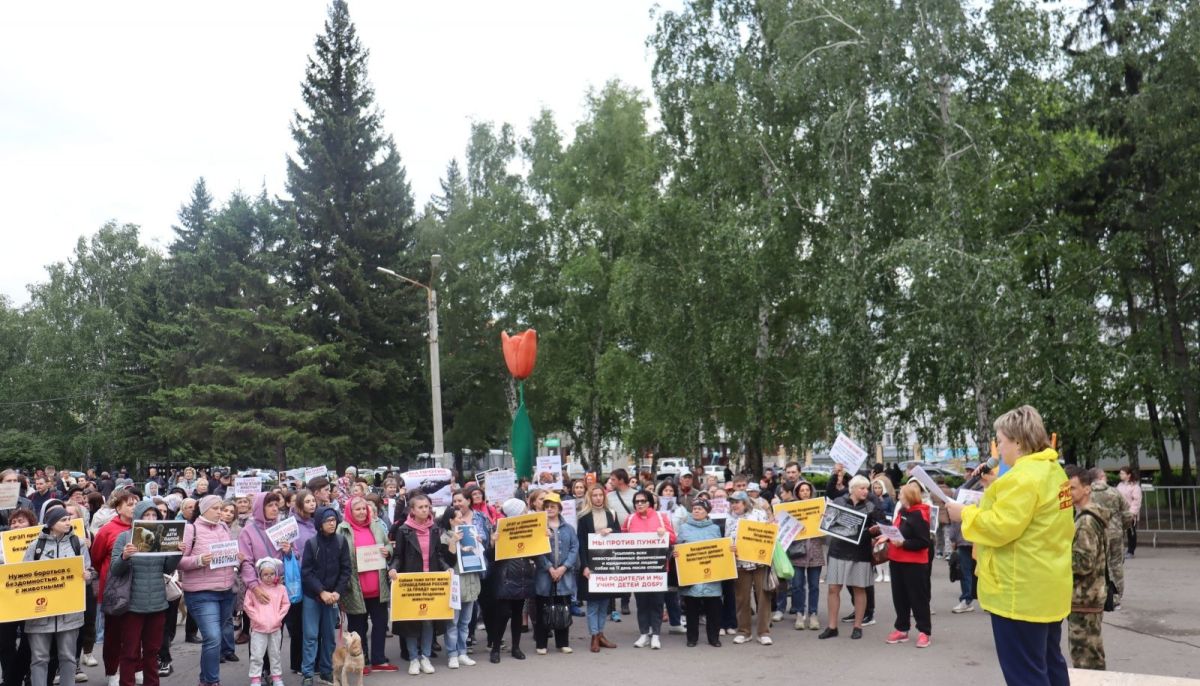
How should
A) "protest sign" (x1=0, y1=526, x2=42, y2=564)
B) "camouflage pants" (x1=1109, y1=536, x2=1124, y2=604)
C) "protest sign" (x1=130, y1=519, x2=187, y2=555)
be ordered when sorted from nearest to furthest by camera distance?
"camouflage pants" (x1=1109, y1=536, x2=1124, y2=604), "protest sign" (x1=0, y1=526, x2=42, y2=564), "protest sign" (x1=130, y1=519, x2=187, y2=555)

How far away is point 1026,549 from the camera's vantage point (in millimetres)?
5523

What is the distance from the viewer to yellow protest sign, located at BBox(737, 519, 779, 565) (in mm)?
12344

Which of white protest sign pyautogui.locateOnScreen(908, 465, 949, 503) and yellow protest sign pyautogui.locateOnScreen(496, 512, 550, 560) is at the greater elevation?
white protest sign pyautogui.locateOnScreen(908, 465, 949, 503)

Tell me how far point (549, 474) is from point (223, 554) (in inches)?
304

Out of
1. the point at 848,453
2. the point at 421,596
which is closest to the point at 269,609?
the point at 421,596

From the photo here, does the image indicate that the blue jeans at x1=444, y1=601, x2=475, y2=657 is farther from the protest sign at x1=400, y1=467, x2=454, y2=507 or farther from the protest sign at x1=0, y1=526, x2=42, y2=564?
the protest sign at x1=400, y1=467, x2=454, y2=507

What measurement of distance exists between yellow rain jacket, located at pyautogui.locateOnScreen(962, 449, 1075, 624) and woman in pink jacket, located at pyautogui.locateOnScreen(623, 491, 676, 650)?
6.89 meters

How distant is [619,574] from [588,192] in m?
30.5

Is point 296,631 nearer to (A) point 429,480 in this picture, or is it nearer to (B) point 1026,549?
(A) point 429,480

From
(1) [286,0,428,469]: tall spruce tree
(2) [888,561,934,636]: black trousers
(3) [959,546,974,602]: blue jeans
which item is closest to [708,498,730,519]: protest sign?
(2) [888,561,934,636]: black trousers

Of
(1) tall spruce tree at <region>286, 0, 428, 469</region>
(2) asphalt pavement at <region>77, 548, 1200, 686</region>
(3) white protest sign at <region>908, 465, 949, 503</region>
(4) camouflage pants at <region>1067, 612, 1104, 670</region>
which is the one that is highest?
(1) tall spruce tree at <region>286, 0, 428, 469</region>

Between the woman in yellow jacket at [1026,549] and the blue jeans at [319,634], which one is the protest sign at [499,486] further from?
the woman in yellow jacket at [1026,549]

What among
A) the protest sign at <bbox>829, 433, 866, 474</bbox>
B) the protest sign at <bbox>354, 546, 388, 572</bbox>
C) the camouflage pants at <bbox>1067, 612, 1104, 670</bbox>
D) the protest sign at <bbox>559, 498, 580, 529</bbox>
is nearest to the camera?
the camouflage pants at <bbox>1067, 612, 1104, 670</bbox>

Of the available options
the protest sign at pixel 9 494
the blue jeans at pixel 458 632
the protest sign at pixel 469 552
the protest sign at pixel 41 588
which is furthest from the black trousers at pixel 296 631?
the protest sign at pixel 9 494
